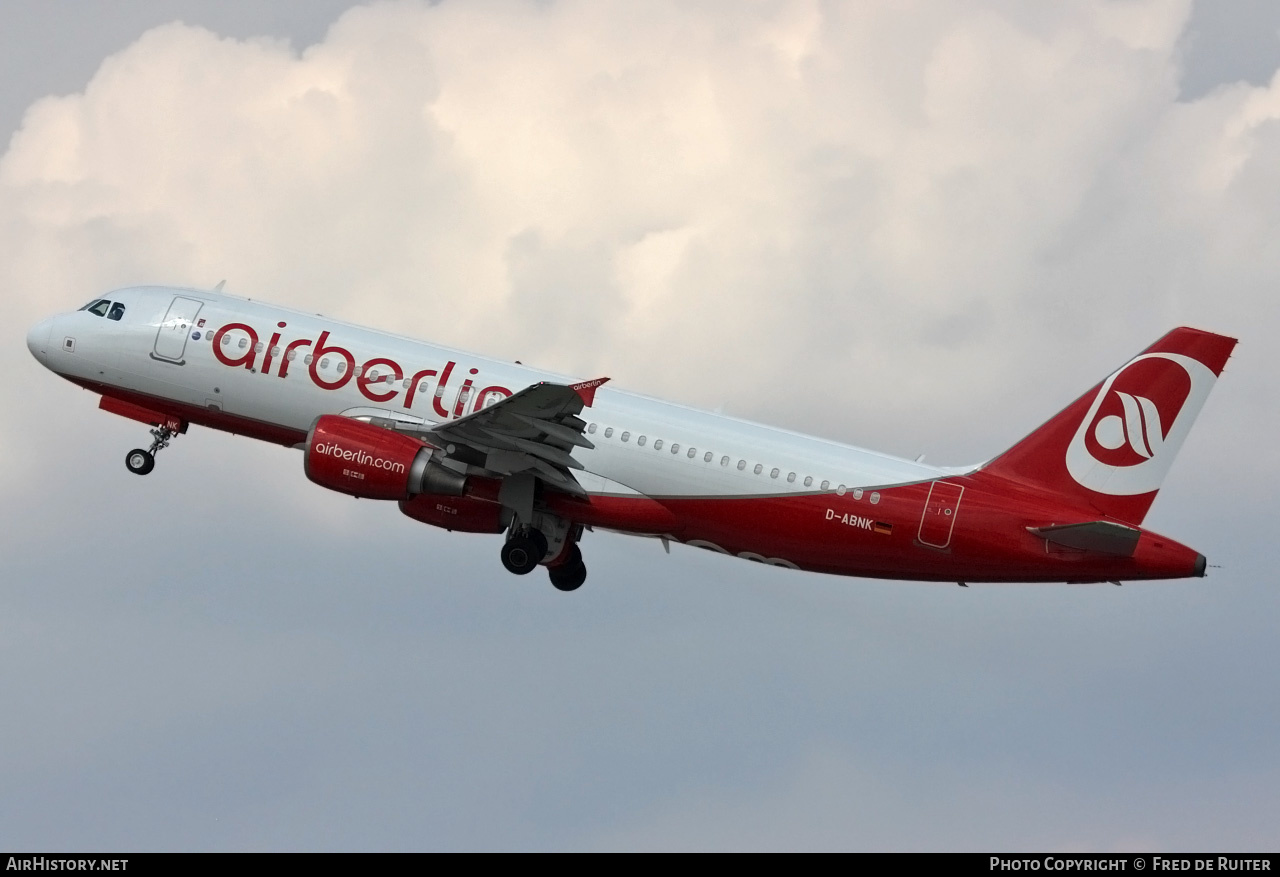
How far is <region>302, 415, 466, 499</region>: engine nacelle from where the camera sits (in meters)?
47.3

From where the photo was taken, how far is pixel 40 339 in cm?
5353

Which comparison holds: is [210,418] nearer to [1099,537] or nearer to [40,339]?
[40,339]

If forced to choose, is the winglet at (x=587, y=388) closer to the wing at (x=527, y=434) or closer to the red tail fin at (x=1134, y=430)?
the wing at (x=527, y=434)

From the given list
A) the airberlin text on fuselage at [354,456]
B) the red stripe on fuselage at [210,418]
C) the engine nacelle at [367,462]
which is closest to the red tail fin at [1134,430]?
the engine nacelle at [367,462]

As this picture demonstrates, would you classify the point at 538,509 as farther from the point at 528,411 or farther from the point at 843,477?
the point at 843,477

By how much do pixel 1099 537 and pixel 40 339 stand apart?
33.9 m

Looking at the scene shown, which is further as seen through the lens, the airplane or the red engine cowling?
the red engine cowling

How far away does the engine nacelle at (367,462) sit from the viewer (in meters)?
47.3

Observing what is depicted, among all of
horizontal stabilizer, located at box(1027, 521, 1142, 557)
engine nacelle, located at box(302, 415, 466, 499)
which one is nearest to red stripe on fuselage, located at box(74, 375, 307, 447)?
engine nacelle, located at box(302, 415, 466, 499)

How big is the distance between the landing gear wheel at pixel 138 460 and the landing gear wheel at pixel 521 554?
12.4 meters

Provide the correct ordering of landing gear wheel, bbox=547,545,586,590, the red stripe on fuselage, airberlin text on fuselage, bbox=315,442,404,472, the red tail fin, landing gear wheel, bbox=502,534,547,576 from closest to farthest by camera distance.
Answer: the red tail fin
airberlin text on fuselage, bbox=315,442,404,472
landing gear wheel, bbox=502,534,547,576
the red stripe on fuselage
landing gear wheel, bbox=547,545,586,590

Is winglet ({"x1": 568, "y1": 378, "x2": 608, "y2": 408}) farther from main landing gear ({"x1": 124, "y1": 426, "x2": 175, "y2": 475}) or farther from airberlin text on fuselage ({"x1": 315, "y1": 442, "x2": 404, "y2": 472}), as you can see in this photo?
main landing gear ({"x1": 124, "y1": 426, "x2": 175, "y2": 475})

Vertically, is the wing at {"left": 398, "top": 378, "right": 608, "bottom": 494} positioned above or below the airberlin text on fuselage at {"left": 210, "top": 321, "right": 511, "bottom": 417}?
below

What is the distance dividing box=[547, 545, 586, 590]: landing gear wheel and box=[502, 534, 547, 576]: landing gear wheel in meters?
4.18
